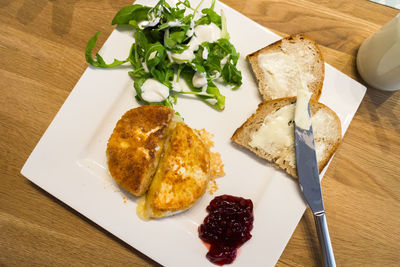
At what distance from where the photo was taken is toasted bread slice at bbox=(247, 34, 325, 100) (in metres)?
2.76

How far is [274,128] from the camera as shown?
2666 millimetres

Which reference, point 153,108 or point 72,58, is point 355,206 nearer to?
point 153,108

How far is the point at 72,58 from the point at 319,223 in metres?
2.99

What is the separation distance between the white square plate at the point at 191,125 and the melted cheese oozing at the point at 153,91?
20 cm

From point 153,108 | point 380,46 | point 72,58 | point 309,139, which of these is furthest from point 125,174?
point 380,46

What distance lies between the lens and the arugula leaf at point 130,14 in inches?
106

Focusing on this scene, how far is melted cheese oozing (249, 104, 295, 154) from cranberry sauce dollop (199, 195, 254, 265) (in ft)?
1.89

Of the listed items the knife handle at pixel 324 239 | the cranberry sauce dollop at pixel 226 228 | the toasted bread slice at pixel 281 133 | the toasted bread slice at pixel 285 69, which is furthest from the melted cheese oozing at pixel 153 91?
the knife handle at pixel 324 239


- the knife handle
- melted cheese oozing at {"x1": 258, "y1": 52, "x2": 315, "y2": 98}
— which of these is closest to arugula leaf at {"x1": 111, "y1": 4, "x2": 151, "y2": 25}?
melted cheese oozing at {"x1": 258, "y1": 52, "x2": 315, "y2": 98}

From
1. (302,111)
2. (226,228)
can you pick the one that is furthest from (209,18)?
(226,228)

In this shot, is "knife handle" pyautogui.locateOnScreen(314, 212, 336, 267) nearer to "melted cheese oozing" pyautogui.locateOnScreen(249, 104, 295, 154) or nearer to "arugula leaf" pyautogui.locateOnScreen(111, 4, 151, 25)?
"melted cheese oozing" pyautogui.locateOnScreen(249, 104, 295, 154)

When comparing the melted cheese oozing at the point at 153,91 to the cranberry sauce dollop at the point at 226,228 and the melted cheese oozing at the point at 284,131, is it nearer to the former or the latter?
the melted cheese oozing at the point at 284,131

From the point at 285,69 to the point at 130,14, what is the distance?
64.0 inches

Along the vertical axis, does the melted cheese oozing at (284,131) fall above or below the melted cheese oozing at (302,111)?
below
